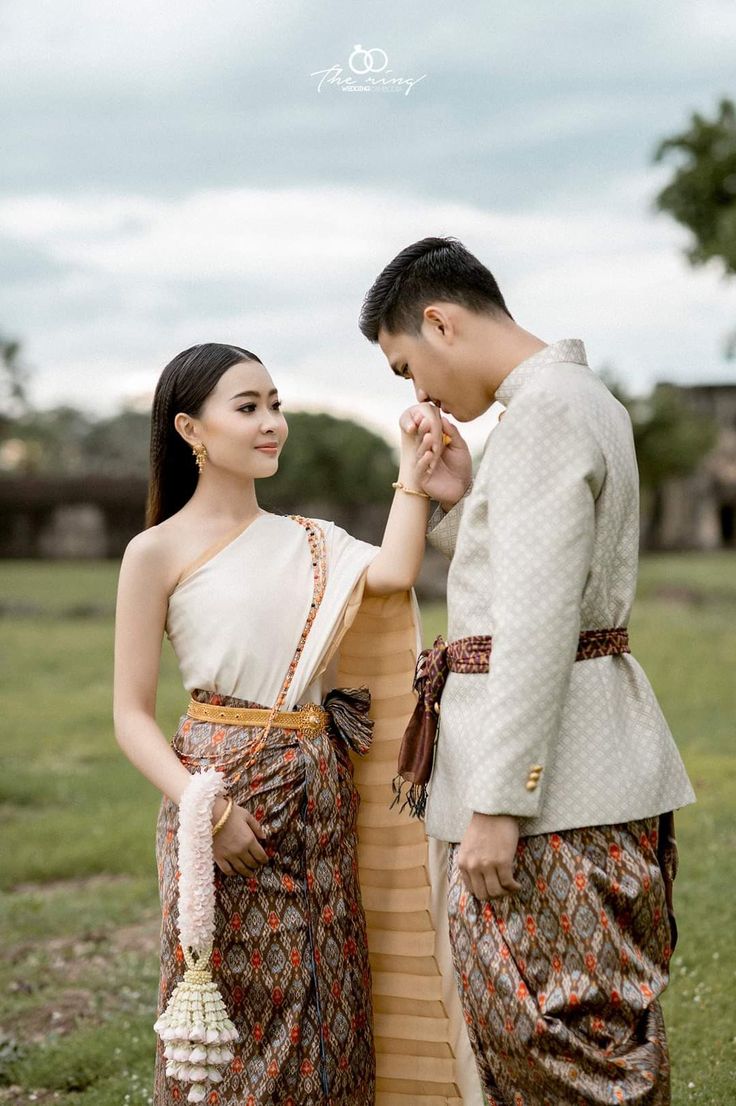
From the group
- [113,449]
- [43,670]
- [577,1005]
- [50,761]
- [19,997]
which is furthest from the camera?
[113,449]

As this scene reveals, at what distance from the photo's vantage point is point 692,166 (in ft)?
33.8

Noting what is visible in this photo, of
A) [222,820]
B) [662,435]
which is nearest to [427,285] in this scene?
[222,820]

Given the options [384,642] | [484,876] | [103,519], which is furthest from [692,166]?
[103,519]

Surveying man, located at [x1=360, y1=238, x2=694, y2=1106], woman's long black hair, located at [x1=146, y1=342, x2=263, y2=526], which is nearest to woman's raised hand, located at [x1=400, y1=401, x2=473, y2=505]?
man, located at [x1=360, y1=238, x2=694, y2=1106]

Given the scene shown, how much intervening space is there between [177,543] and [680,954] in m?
3.19

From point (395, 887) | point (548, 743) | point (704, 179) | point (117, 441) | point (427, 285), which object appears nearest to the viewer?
point (548, 743)

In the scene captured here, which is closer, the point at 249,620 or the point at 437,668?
the point at 437,668

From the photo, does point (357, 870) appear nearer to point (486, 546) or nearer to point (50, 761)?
A: point (486, 546)

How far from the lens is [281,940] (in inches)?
117

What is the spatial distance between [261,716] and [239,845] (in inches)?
12.6

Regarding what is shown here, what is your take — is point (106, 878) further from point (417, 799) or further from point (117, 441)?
point (117, 441)

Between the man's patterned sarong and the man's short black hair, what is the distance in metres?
1.12

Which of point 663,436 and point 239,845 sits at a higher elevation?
point 663,436

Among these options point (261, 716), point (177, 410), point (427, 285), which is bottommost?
point (261, 716)
